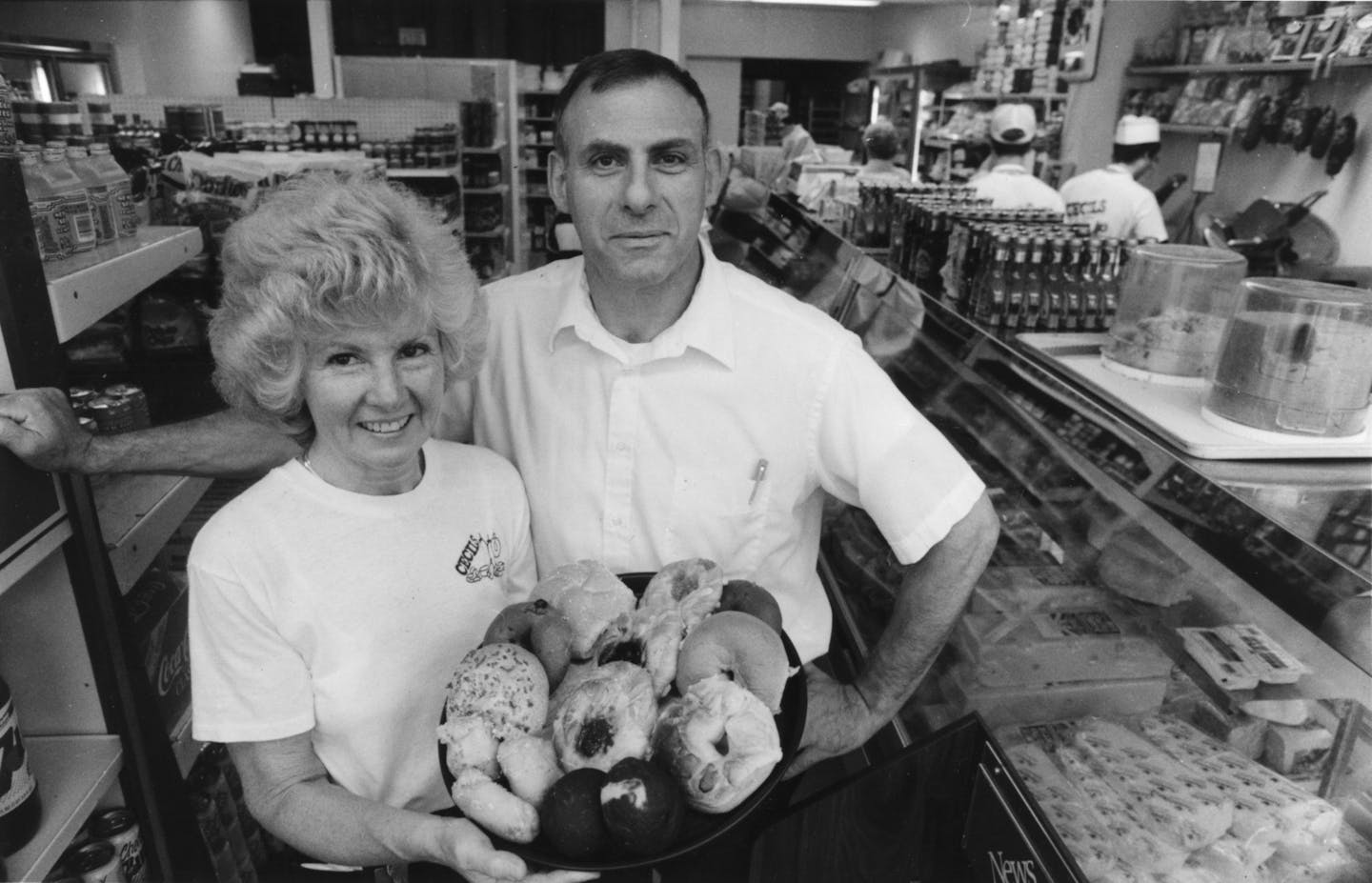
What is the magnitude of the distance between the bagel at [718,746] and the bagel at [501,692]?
0.53ft

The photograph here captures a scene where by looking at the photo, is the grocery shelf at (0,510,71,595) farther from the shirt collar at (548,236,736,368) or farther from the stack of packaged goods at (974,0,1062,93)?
the stack of packaged goods at (974,0,1062,93)

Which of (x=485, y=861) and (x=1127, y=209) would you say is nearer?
(x=485, y=861)

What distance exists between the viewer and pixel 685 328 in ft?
5.26

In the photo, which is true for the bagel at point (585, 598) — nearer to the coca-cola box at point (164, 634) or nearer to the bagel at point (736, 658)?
the bagel at point (736, 658)

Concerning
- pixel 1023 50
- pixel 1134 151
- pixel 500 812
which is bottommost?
pixel 500 812

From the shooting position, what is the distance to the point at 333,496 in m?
1.37

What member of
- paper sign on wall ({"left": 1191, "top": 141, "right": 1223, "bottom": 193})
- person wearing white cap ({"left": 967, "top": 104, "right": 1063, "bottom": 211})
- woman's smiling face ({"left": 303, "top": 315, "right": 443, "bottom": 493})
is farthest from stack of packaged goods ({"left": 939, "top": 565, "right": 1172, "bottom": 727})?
paper sign on wall ({"left": 1191, "top": 141, "right": 1223, "bottom": 193})

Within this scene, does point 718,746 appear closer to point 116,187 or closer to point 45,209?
point 45,209

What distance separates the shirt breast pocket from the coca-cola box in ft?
3.71

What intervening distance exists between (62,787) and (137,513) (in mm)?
541

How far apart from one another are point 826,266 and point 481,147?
19.2 ft

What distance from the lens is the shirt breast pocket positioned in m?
1.65

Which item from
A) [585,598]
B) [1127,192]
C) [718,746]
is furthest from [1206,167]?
[718,746]

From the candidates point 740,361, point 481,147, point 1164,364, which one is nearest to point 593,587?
point 740,361
